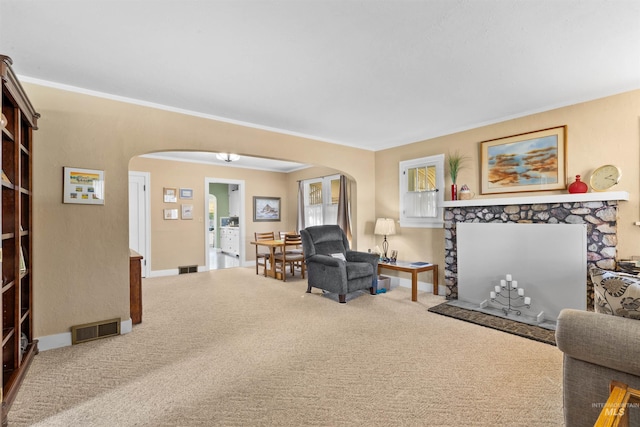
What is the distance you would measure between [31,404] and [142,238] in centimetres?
432

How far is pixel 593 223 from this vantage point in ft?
10.6

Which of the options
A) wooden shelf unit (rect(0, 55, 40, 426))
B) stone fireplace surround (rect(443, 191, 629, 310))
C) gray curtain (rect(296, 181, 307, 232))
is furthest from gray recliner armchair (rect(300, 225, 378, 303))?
wooden shelf unit (rect(0, 55, 40, 426))

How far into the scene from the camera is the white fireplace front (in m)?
3.31

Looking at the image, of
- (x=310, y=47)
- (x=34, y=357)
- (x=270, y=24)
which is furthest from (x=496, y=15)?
(x=34, y=357)

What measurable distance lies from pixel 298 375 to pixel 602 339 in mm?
1830

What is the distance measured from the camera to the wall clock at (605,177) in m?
3.13

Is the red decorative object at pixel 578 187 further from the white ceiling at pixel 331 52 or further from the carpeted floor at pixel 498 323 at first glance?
the carpeted floor at pixel 498 323

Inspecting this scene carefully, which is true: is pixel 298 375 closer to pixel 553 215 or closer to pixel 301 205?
pixel 553 215

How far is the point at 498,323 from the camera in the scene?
338 centimetres

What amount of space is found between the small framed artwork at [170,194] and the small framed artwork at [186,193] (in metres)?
0.12

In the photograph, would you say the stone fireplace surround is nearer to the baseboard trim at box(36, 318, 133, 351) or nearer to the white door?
the baseboard trim at box(36, 318, 133, 351)

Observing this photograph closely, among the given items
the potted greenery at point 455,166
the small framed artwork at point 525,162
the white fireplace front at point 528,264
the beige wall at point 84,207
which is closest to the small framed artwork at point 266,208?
the beige wall at point 84,207

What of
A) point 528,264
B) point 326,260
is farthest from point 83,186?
point 528,264

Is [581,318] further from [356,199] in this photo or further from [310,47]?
[356,199]
